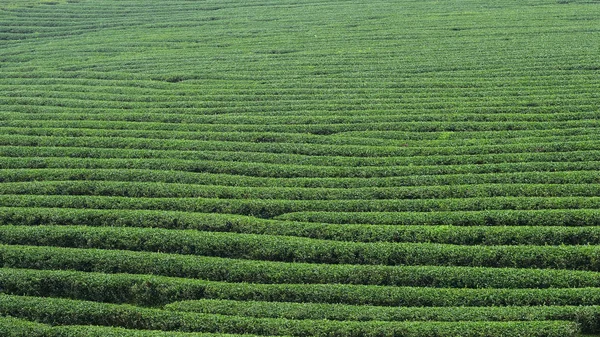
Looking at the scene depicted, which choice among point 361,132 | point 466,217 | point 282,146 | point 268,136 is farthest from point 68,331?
point 361,132

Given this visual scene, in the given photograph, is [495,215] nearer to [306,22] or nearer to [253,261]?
[253,261]

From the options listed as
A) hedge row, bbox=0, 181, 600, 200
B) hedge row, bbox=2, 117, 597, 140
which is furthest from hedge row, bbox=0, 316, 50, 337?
hedge row, bbox=2, 117, 597, 140

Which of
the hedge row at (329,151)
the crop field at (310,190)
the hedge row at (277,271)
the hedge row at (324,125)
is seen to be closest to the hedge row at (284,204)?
the crop field at (310,190)

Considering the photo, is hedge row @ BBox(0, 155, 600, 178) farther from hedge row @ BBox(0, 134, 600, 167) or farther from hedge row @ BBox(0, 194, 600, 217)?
hedge row @ BBox(0, 194, 600, 217)

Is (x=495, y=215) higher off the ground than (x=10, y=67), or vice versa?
(x=10, y=67)

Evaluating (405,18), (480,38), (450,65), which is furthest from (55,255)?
(405,18)

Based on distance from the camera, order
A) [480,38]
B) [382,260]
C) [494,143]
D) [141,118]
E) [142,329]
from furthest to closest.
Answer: [480,38] < [141,118] < [494,143] < [382,260] < [142,329]
